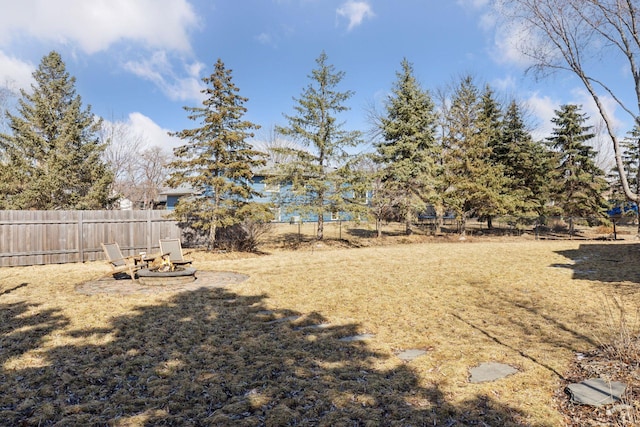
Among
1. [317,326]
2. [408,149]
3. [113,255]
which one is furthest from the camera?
[408,149]

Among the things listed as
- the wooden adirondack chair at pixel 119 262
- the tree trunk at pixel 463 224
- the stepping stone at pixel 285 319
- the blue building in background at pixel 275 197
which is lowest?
the stepping stone at pixel 285 319

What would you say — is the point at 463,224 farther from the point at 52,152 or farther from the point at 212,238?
the point at 52,152

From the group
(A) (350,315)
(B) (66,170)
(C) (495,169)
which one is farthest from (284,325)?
(C) (495,169)

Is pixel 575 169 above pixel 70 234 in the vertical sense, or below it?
above

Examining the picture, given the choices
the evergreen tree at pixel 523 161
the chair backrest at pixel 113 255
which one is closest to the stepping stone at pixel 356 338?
the chair backrest at pixel 113 255

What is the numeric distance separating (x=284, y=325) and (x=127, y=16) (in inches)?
550

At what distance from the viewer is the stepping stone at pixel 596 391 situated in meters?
3.04

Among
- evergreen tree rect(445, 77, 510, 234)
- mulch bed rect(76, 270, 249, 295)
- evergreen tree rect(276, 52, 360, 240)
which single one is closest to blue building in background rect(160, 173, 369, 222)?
evergreen tree rect(276, 52, 360, 240)

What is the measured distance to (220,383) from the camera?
11.7 ft

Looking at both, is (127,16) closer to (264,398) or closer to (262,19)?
(262,19)

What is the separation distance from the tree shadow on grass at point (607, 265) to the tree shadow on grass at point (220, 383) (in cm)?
682

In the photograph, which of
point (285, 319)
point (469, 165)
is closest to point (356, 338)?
point (285, 319)

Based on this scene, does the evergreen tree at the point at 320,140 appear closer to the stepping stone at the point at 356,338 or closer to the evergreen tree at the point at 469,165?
the evergreen tree at the point at 469,165

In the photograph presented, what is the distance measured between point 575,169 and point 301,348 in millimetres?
25813
